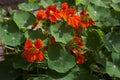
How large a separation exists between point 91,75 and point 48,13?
1.30ft

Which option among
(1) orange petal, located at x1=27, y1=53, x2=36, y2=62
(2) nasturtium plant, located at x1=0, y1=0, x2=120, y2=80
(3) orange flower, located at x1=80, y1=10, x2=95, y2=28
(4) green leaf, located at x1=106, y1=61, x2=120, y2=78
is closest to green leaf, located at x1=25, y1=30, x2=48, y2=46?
(2) nasturtium plant, located at x1=0, y1=0, x2=120, y2=80

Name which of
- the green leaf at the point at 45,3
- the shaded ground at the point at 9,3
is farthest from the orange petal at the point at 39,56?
the shaded ground at the point at 9,3

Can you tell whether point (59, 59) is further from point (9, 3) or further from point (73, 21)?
point (9, 3)

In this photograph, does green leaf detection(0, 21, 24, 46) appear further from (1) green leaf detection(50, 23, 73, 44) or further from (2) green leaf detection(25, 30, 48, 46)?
(1) green leaf detection(50, 23, 73, 44)

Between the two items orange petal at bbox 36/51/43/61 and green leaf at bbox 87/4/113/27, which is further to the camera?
green leaf at bbox 87/4/113/27

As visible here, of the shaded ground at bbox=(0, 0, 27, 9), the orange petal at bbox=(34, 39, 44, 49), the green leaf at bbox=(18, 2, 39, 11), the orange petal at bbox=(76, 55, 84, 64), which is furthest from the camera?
the shaded ground at bbox=(0, 0, 27, 9)

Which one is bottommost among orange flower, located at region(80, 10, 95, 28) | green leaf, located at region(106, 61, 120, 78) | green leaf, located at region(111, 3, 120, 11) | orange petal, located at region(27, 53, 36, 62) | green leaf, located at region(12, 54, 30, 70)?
green leaf, located at region(106, 61, 120, 78)

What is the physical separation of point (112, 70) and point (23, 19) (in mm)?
527

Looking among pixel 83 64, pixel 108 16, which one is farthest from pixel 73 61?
pixel 108 16

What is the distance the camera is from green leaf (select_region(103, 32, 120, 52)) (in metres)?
2.53

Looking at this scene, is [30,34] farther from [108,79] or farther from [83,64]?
[108,79]

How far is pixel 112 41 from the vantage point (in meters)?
2.56

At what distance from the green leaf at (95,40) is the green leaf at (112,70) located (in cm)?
14

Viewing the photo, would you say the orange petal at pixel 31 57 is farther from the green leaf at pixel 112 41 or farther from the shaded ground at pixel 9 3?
the shaded ground at pixel 9 3
